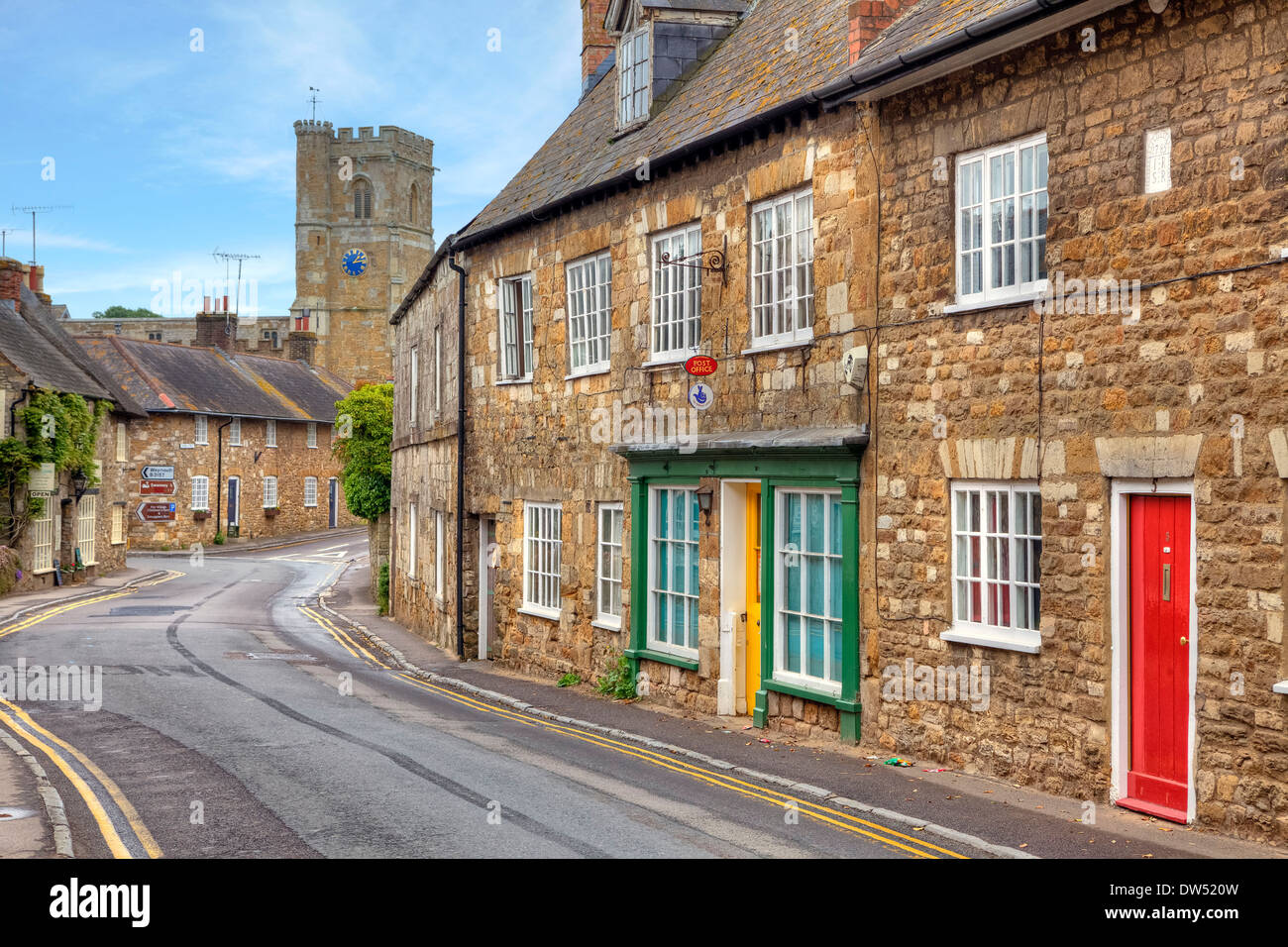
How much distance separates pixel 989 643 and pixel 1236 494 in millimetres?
2495

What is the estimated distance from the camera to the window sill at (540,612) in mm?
17328

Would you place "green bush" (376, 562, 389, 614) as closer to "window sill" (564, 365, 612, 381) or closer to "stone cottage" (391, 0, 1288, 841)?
"stone cottage" (391, 0, 1288, 841)

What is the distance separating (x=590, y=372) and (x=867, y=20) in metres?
5.81

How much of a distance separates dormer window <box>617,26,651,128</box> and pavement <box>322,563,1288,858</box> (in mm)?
7815

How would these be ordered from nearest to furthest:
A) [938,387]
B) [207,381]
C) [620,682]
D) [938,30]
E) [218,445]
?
1. [938,387]
2. [938,30]
3. [620,682]
4. [218,445]
5. [207,381]

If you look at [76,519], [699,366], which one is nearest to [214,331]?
[76,519]

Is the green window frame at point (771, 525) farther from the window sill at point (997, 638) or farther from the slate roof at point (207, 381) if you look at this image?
the slate roof at point (207, 381)

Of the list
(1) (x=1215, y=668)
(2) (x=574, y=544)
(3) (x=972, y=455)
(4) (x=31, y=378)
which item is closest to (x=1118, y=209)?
(3) (x=972, y=455)

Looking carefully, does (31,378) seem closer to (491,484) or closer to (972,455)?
(491,484)

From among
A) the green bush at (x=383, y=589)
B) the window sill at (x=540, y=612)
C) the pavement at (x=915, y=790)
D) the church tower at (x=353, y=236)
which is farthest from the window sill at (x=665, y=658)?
the church tower at (x=353, y=236)

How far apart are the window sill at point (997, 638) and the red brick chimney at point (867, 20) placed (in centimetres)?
583

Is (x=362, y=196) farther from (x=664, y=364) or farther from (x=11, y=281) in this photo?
(x=664, y=364)

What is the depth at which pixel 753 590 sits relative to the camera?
1370cm
